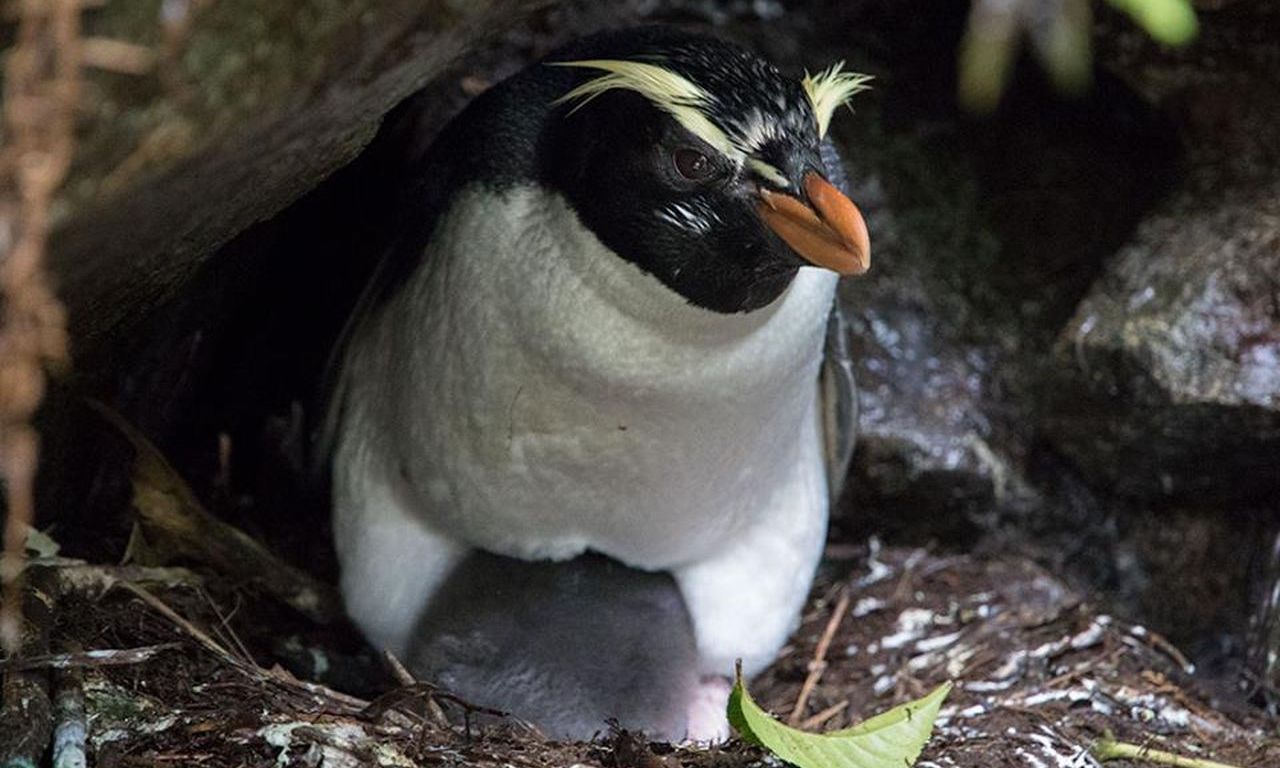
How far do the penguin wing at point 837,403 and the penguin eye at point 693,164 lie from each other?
915mm

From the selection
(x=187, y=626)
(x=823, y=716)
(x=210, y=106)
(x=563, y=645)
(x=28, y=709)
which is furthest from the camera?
(x=823, y=716)

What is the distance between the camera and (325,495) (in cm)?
347

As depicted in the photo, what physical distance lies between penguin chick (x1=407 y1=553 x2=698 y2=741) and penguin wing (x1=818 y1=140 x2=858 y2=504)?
1.81ft

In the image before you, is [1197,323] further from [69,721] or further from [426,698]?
[69,721]

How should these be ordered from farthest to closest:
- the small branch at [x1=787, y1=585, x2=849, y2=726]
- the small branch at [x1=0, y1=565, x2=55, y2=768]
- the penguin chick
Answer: the small branch at [x1=787, y1=585, x2=849, y2=726]
the penguin chick
the small branch at [x1=0, y1=565, x2=55, y2=768]

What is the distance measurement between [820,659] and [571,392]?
3.15 ft

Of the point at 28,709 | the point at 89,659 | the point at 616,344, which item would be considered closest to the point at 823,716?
the point at 616,344

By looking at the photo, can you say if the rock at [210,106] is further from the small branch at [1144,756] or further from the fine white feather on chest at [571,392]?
the small branch at [1144,756]

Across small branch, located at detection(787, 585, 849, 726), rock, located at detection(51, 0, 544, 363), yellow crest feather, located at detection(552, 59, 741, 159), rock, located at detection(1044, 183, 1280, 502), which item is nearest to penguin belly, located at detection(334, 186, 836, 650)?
small branch, located at detection(787, 585, 849, 726)

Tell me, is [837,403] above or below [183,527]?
below

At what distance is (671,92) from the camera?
239cm

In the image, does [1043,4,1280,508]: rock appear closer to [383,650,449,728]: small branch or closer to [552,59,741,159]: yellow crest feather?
[552,59,741,159]: yellow crest feather

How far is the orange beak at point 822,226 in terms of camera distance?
7.38ft

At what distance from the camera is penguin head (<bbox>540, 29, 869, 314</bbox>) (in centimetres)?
233
